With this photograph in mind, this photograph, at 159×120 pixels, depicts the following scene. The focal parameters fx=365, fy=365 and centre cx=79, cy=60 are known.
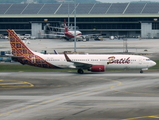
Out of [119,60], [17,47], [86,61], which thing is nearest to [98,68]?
[86,61]

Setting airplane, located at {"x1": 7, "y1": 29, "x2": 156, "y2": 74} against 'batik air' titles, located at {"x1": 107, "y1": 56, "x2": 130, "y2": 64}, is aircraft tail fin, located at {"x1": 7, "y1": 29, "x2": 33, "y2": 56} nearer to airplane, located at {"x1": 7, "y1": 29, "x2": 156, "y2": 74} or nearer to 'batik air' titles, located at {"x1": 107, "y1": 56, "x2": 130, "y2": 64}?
airplane, located at {"x1": 7, "y1": 29, "x2": 156, "y2": 74}

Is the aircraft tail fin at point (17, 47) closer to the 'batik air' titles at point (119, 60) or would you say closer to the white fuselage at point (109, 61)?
the white fuselage at point (109, 61)

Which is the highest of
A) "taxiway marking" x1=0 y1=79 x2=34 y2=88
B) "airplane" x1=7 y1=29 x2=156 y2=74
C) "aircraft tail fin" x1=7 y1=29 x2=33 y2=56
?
"aircraft tail fin" x1=7 y1=29 x2=33 y2=56

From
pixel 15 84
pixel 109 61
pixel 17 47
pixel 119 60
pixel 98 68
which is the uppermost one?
pixel 17 47

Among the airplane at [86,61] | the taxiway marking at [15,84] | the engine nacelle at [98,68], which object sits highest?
the airplane at [86,61]

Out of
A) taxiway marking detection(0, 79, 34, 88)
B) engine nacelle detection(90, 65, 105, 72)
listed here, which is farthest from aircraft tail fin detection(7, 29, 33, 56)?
taxiway marking detection(0, 79, 34, 88)

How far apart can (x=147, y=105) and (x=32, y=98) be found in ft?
45.9

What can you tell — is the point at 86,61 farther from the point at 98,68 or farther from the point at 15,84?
the point at 15,84

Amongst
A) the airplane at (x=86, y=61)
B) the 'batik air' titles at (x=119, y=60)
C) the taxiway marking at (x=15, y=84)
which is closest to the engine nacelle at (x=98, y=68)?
the airplane at (x=86, y=61)

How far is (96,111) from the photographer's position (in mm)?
37031

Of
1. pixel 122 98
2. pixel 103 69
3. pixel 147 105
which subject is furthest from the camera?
pixel 103 69

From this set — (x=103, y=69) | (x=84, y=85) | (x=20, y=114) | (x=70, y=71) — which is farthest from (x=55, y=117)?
(x=70, y=71)

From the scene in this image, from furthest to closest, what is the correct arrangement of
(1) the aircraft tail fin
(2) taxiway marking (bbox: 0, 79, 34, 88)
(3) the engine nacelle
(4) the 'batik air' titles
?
(1) the aircraft tail fin, (4) the 'batik air' titles, (3) the engine nacelle, (2) taxiway marking (bbox: 0, 79, 34, 88)

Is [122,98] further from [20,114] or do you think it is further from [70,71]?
[70,71]
